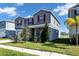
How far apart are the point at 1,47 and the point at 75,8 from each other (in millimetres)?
5268

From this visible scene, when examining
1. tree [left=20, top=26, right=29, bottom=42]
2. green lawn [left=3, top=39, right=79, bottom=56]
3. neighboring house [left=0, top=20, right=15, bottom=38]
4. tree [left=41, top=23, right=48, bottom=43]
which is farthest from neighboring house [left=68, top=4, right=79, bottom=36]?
neighboring house [left=0, top=20, right=15, bottom=38]

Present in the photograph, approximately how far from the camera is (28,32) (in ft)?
49.0

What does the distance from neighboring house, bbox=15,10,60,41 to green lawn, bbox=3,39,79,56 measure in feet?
1.73

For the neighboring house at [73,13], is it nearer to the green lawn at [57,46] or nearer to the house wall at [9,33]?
the green lawn at [57,46]

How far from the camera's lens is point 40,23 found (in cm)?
1517

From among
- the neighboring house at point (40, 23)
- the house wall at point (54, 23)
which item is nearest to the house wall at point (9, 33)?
the neighboring house at point (40, 23)

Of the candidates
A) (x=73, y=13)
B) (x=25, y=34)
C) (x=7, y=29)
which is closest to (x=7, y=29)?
(x=7, y=29)

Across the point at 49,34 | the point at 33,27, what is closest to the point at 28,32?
the point at 33,27

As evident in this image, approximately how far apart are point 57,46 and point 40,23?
2.53 meters

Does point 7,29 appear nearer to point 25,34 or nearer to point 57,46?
point 25,34

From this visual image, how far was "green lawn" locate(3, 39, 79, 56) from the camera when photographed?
11870 millimetres

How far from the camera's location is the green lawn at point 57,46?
11.9 metres

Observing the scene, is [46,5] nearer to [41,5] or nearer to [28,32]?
[41,5]

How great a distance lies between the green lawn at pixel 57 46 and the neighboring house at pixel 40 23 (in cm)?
53
